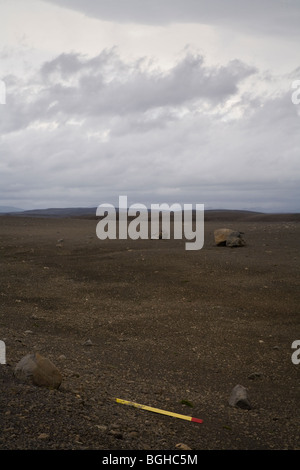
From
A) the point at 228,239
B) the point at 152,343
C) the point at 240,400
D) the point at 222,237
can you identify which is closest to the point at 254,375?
the point at 240,400

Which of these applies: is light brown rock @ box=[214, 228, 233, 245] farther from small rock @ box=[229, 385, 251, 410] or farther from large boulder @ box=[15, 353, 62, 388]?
large boulder @ box=[15, 353, 62, 388]

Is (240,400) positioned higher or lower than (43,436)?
lower

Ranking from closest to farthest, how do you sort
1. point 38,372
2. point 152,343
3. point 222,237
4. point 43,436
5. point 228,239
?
point 43,436 → point 38,372 → point 152,343 → point 228,239 → point 222,237

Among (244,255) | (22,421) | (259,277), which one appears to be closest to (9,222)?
(244,255)

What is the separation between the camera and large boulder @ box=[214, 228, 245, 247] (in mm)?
Answer: 16359

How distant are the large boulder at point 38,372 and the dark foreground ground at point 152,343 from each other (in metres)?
0.11

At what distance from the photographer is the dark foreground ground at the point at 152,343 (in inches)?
170

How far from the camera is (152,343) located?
7797 mm

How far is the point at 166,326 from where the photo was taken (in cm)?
862

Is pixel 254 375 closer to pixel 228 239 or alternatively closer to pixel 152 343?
Answer: pixel 152 343

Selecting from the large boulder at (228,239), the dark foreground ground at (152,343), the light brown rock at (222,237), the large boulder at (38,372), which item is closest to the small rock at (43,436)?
the dark foreground ground at (152,343)

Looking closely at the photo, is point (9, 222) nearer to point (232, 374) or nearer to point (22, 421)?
point (232, 374)

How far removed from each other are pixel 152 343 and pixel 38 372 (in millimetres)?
3084
